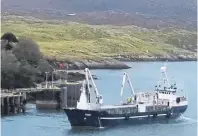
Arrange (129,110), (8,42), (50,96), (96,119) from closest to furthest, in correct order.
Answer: (96,119) → (129,110) → (50,96) → (8,42)

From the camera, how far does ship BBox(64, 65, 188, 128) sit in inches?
2357

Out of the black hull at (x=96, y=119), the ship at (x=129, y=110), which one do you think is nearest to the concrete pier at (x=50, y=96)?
the ship at (x=129, y=110)

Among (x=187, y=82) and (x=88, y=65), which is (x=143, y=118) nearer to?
(x=187, y=82)

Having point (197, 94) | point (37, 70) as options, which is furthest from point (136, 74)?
point (37, 70)

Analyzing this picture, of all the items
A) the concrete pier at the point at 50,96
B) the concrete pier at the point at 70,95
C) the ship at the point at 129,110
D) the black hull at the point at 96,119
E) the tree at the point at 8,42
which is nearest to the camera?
the black hull at the point at 96,119

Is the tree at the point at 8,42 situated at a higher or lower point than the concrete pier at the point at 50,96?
higher

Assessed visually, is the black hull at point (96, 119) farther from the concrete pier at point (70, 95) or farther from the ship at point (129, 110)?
the concrete pier at point (70, 95)

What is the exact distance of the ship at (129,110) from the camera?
59.9 m

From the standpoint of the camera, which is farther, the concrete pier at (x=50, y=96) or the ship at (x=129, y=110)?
the concrete pier at (x=50, y=96)

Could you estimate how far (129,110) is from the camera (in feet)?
203

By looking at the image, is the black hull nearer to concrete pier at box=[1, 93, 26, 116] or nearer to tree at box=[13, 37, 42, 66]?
concrete pier at box=[1, 93, 26, 116]

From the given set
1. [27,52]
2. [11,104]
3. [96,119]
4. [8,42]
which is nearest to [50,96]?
[11,104]

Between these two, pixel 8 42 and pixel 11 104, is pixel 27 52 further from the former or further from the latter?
pixel 11 104

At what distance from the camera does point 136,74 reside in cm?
12825
